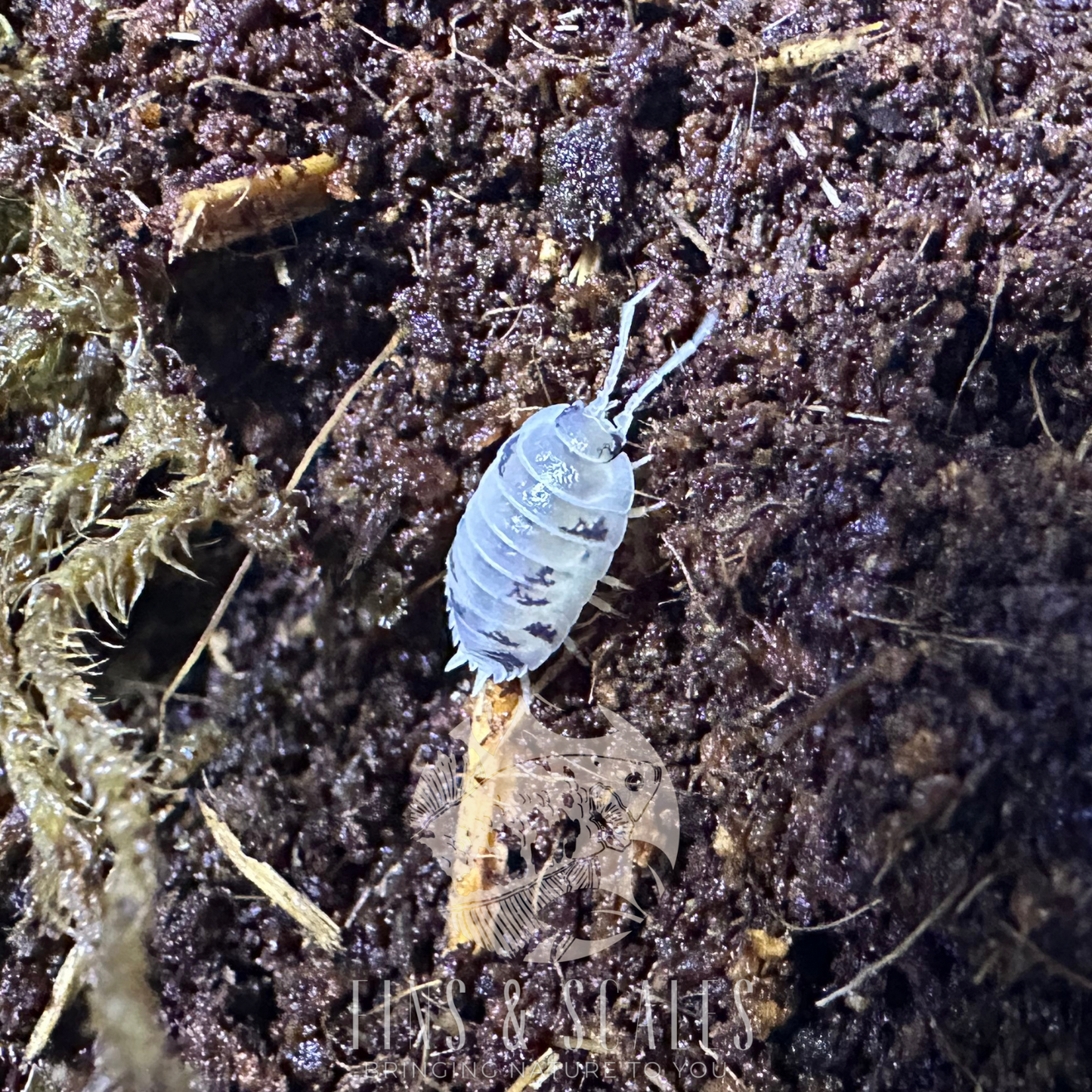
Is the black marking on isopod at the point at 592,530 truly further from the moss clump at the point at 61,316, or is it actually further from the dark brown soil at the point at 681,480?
the moss clump at the point at 61,316

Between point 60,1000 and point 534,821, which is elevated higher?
point 534,821

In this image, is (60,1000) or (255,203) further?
(255,203)

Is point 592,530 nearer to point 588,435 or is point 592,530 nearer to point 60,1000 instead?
point 588,435

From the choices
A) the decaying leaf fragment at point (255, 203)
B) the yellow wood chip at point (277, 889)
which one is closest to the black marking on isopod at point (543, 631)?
the yellow wood chip at point (277, 889)

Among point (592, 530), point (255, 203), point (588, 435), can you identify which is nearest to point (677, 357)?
point (588, 435)

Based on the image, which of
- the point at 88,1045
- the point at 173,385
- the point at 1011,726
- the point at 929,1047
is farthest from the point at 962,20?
the point at 88,1045

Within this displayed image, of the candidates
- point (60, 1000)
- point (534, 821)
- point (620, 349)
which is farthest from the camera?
point (620, 349)
